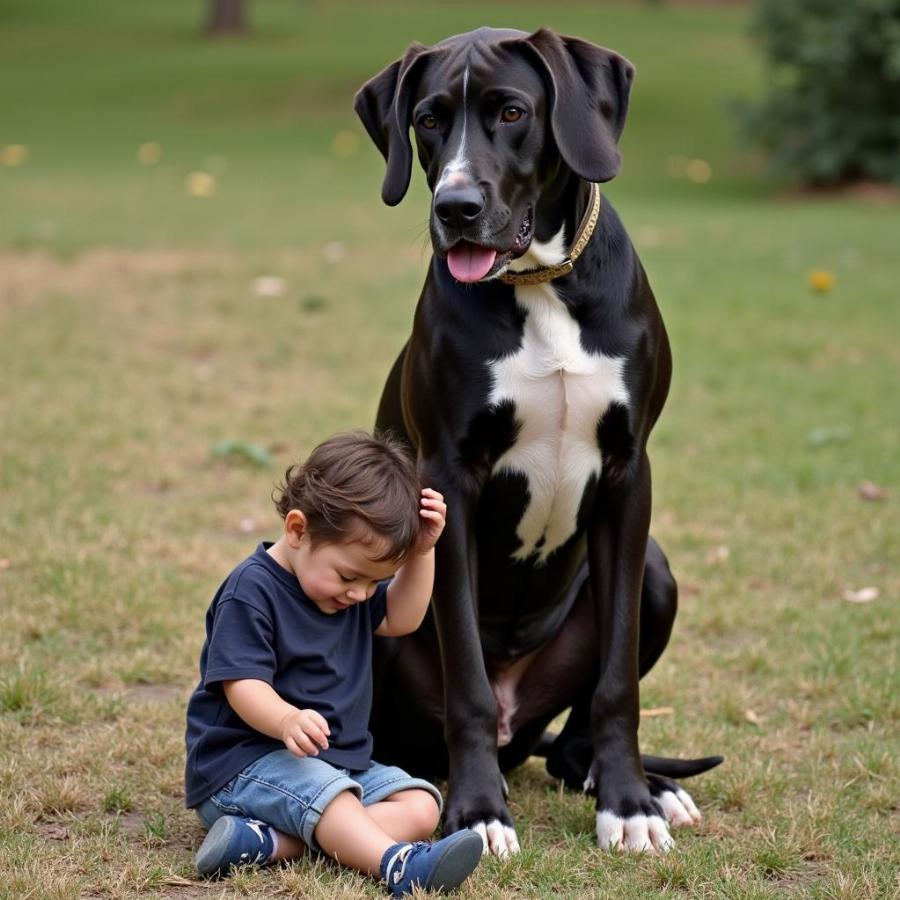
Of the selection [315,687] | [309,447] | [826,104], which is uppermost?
[315,687]

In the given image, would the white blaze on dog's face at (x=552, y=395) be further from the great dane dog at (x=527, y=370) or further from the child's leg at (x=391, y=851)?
the child's leg at (x=391, y=851)

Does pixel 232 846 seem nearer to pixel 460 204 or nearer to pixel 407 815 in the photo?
pixel 407 815

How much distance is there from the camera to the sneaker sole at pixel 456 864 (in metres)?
3.13

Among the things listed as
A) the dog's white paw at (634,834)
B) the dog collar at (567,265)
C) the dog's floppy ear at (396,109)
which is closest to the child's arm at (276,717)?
the dog's white paw at (634,834)

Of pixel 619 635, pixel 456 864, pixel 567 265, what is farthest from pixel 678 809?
pixel 567 265

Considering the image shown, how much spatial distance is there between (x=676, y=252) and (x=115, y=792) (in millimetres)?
9993

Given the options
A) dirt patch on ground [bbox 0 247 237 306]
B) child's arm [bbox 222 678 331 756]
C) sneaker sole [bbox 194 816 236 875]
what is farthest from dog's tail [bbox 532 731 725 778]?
dirt patch on ground [bbox 0 247 237 306]

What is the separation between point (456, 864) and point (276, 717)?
0.49m

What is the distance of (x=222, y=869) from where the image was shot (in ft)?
10.8

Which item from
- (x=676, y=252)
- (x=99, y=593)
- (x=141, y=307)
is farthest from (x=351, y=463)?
(x=676, y=252)

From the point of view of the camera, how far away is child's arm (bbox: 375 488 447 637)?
11.4 ft

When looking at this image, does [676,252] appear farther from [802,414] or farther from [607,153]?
[607,153]

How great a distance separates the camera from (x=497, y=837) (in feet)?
11.3

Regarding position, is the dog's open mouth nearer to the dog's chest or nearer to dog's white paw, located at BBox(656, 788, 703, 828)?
the dog's chest
